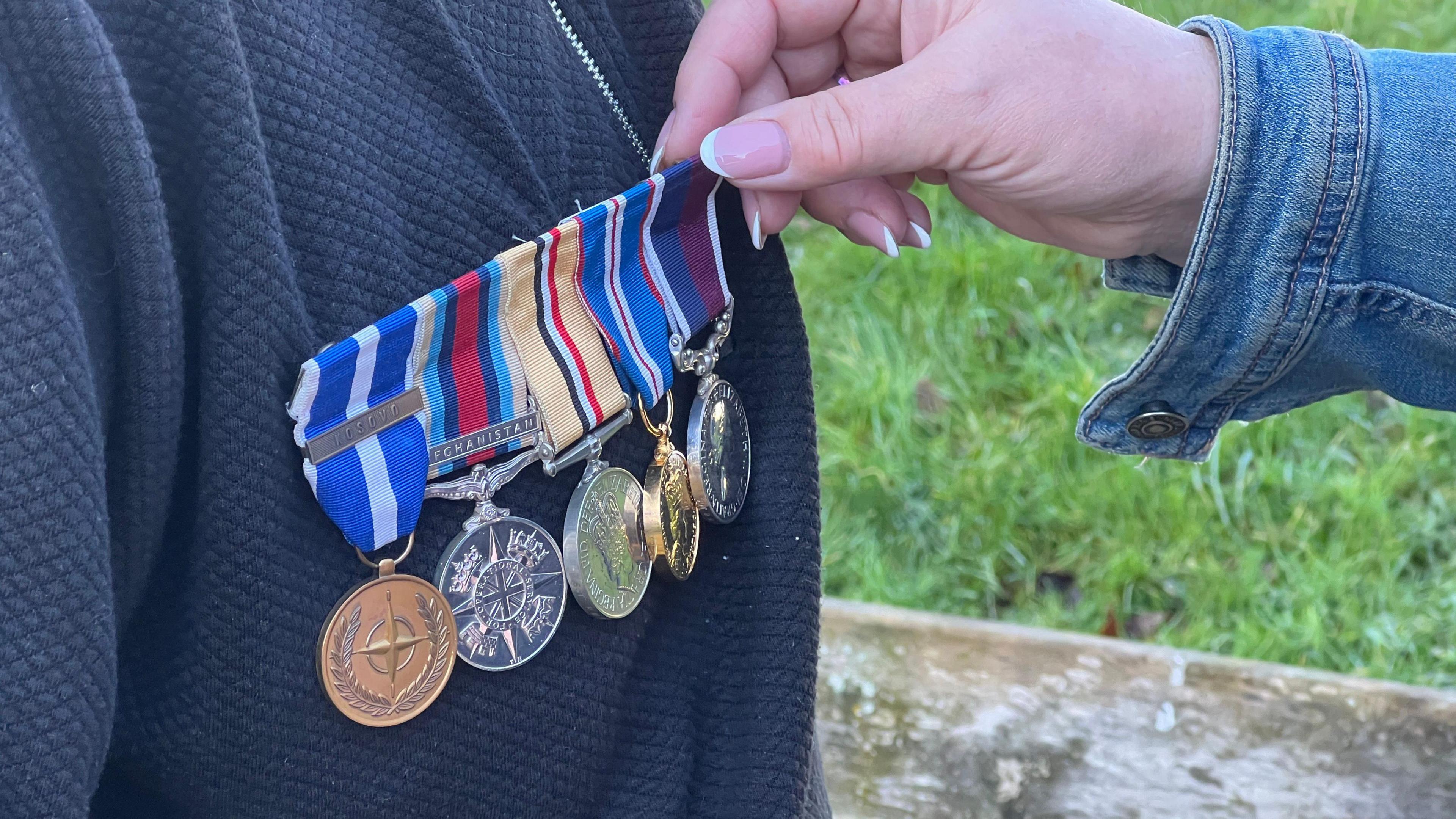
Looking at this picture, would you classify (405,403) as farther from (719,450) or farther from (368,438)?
(719,450)

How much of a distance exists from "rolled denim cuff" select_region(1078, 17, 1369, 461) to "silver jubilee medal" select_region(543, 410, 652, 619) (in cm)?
48

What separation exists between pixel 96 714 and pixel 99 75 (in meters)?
0.26

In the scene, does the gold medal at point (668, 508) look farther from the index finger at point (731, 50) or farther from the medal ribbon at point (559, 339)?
the index finger at point (731, 50)

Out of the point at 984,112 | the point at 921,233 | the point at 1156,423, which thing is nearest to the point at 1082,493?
the point at 1156,423

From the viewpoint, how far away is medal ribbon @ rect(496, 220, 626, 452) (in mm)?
640

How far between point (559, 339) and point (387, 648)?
204 mm

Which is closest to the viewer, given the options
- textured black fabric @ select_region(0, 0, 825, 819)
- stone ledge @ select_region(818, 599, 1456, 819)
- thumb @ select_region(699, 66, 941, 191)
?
textured black fabric @ select_region(0, 0, 825, 819)

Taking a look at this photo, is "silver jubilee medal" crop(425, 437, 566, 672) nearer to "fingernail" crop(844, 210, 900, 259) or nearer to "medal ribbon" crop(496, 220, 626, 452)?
"medal ribbon" crop(496, 220, 626, 452)

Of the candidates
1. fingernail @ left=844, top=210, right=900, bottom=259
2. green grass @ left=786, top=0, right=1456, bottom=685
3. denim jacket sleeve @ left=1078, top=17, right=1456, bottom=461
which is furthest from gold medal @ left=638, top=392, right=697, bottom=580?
green grass @ left=786, top=0, right=1456, bottom=685

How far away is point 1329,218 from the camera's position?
85cm

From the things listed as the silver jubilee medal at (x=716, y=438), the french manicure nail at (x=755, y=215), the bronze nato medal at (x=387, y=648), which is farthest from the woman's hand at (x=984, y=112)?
the bronze nato medal at (x=387, y=648)

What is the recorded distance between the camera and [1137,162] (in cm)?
88

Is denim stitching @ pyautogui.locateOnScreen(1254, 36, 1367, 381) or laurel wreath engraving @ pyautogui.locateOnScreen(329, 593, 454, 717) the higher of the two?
denim stitching @ pyautogui.locateOnScreen(1254, 36, 1367, 381)

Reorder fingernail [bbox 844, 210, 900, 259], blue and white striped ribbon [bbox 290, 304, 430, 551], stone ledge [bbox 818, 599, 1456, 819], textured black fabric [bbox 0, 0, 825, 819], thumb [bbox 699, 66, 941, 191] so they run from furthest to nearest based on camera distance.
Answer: stone ledge [bbox 818, 599, 1456, 819] < fingernail [bbox 844, 210, 900, 259] < thumb [bbox 699, 66, 941, 191] < blue and white striped ribbon [bbox 290, 304, 430, 551] < textured black fabric [bbox 0, 0, 825, 819]
